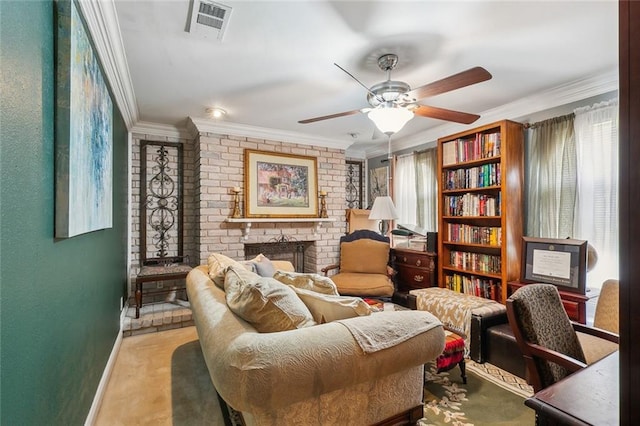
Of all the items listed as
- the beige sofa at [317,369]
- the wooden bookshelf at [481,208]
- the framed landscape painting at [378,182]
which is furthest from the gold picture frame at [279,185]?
the beige sofa at [317,369]

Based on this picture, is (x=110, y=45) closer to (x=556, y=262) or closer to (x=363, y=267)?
(x=363, y=267)

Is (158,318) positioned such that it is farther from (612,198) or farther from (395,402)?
(612,198)

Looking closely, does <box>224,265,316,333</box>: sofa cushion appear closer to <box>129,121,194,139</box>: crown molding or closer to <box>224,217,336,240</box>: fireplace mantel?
<box>224,217,336,240</box>: fireplace mantel

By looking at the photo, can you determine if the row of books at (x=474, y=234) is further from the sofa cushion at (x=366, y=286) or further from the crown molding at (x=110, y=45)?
the crown molding at (x=110, y=45)

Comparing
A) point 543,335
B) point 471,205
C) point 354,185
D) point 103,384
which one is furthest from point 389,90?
point 354,185

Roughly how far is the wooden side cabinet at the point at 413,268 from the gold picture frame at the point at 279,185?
1365mm

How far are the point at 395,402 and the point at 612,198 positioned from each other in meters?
2.55

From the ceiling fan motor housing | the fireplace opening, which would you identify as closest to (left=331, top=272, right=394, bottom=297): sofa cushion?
the fireplace opening

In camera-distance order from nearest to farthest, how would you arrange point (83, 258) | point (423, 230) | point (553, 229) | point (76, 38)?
point (76, 38) < point (83, 258) < point (553, 229) < point (423, 230)

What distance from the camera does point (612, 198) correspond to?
8.37ft

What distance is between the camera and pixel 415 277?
398 centimetres

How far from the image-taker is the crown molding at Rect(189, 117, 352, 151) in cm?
380

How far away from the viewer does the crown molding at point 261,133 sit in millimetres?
3797

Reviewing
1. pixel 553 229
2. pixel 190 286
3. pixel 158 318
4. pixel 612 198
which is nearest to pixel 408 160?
pixel 553 229
